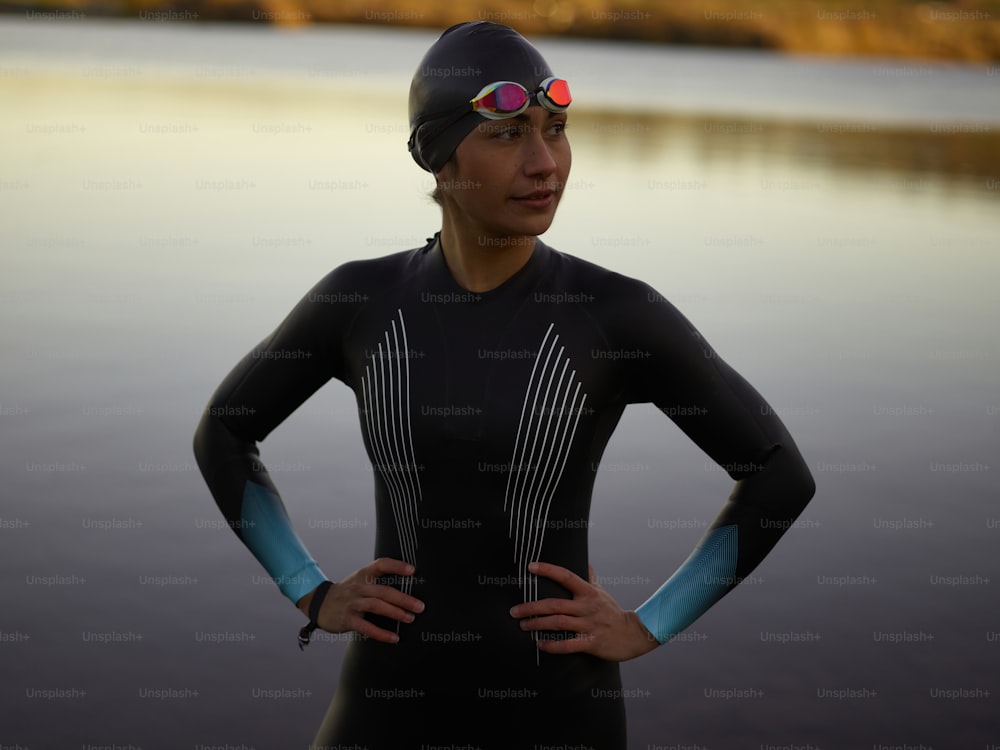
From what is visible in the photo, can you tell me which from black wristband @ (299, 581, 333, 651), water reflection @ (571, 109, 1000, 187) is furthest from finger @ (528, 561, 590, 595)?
water reflection @ (571, 109, 1000, 187)

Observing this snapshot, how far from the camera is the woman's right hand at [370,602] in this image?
2506mm

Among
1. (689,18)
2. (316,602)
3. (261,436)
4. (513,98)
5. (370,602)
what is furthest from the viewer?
(689,18)

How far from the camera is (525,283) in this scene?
2520mm

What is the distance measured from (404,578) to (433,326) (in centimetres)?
52

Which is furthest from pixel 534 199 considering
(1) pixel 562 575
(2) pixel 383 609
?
(2) pixel 383 609

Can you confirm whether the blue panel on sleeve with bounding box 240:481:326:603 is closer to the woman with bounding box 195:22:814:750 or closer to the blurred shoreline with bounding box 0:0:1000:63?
Result: the woman with bounding box 195:22:814:750

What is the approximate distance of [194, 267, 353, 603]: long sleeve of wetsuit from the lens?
2.70 metres

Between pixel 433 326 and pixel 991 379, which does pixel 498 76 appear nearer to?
pixel 433 326

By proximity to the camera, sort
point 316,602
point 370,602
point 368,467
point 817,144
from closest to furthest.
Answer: point 370,602, point 316,602, point 368,467, point 817,144

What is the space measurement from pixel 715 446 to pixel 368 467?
15.1 ft

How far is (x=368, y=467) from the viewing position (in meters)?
6.97

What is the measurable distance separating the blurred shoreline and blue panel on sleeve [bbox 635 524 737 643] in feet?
191

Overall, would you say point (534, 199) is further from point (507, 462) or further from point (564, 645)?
point (564, 645)

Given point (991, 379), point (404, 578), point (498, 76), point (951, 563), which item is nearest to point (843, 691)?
point (951, 563)
